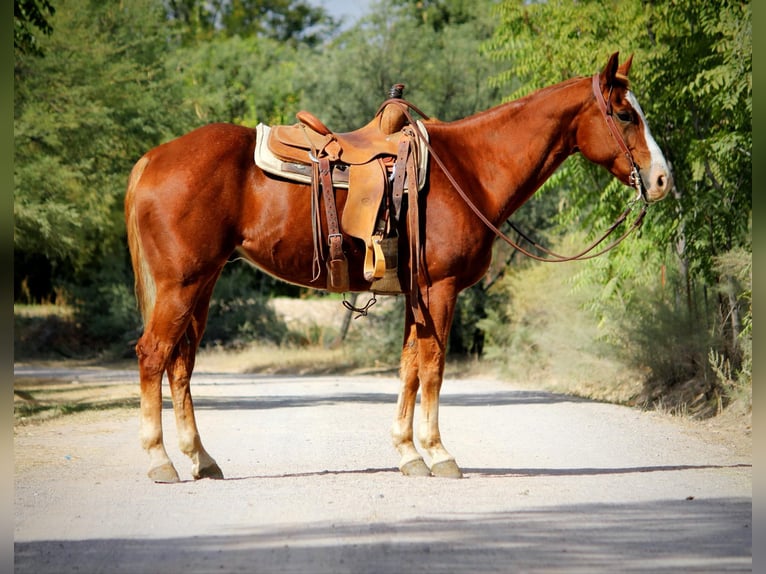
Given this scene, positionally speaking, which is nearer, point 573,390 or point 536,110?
Answer: point 536,110

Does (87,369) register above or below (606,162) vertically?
below

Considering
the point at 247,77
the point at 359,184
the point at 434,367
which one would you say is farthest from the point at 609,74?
the point at 247,77

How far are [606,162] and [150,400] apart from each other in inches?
158

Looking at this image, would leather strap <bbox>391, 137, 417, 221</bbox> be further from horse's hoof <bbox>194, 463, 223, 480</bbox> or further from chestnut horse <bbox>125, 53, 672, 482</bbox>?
horse's hoof <bbox>194, 463, 223, 480</bbox>

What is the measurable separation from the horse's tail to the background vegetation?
245 inches

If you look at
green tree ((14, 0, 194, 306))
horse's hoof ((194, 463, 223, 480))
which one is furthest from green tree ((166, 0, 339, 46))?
horse's hoof ((194, 463, 223, 480))

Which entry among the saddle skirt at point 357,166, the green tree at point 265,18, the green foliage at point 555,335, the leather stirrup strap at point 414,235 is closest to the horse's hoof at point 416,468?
the leather stirrup strap at point 414,235

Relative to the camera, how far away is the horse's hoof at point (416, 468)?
8500 millimetres

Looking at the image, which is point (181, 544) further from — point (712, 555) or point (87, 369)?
point (87, 369)

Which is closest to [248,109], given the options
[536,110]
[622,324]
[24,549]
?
[622,324]

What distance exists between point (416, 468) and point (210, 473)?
5.18 ft

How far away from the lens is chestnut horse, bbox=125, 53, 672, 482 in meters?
8.38

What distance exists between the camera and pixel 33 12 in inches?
564

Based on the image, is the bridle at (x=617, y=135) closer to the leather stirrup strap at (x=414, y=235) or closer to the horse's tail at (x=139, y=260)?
the leather stirrup strap at (x=414, y=235)
